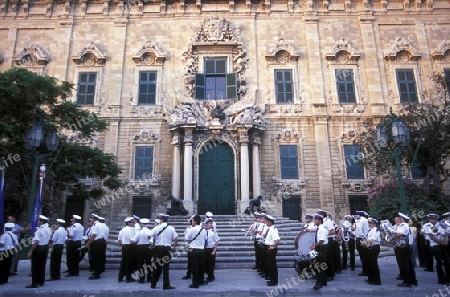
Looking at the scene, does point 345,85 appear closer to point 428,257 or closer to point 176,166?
point 176,166

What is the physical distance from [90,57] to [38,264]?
14.6 meters

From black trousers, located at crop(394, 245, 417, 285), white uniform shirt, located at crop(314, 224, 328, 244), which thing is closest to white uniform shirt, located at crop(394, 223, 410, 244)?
black trousers, located at crop(394, 245, 417, 285)

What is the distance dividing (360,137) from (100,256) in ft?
42.0

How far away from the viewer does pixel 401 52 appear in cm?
2061

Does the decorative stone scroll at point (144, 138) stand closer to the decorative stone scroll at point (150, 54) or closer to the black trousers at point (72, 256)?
the decorative stone scroll at point (150, 54)

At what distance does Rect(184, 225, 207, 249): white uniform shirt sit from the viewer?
871 centimetres

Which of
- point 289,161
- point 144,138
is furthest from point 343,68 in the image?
point 144,138

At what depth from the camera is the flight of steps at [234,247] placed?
39.0ft

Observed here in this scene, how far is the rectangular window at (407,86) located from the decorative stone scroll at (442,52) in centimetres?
149

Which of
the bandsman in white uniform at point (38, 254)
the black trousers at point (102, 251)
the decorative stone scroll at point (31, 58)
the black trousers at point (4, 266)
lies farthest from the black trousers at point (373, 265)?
the decorative stone scroll at point (31, 58)

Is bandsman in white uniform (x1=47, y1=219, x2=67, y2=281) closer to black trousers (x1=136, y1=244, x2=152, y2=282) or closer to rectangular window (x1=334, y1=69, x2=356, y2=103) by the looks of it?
black trousers (x1=136, y1=244, x2=152, y2=282)

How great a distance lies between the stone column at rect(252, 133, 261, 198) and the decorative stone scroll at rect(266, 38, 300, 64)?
467 cm

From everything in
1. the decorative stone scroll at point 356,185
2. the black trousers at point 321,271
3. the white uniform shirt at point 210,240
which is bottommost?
the black trousers at point 321,271

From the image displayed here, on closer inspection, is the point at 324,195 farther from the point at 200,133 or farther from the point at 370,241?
the point at 370,241
